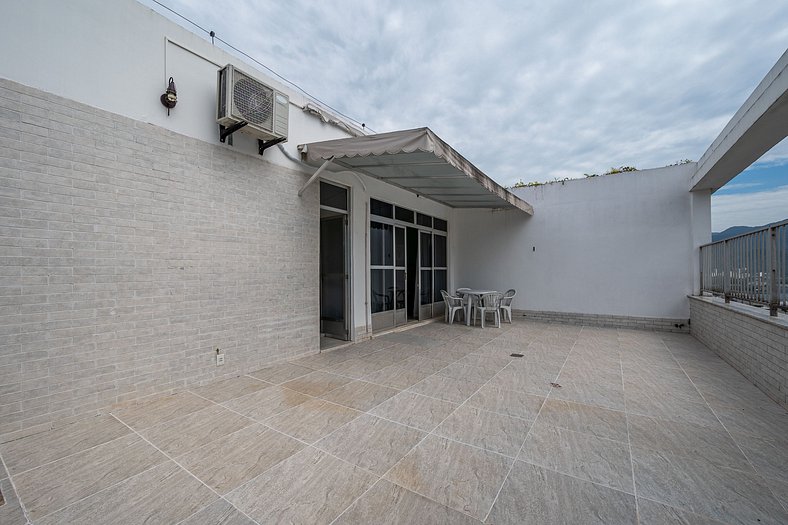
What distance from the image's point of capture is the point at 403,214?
7508 millimetres

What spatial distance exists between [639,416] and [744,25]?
230 inches

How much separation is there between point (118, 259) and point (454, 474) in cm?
341

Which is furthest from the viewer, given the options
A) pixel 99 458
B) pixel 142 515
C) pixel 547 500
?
pixel 99 458

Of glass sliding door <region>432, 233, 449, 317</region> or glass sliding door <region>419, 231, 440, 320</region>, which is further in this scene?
glass sliding door <region>432, 233, 449, 317</region>

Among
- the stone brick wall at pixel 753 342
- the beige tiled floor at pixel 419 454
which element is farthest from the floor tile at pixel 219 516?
the stone brick wall at pixel 753 342

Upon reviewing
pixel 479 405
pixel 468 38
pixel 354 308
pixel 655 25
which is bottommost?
pixel 479 405

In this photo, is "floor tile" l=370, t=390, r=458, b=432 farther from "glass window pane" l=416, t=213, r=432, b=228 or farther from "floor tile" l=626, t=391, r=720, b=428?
"glass window pane" l=416, t=213, r=432, b=228

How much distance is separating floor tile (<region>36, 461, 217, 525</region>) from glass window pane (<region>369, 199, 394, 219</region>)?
5109 millimetres

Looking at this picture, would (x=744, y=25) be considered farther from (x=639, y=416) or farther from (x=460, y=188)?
(x=639, y=416)

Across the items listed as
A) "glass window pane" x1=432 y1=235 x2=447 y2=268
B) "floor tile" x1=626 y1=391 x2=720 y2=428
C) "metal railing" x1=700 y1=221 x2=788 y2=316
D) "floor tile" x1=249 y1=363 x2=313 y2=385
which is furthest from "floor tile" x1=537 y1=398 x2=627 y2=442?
"glass window pane" x1=432 y1=235 x2=447 y2=268

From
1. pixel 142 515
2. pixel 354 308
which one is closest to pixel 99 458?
pixel 142 515

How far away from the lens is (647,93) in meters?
6.75

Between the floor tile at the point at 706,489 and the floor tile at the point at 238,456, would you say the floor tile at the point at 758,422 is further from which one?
the floor tile at the point at 238,456

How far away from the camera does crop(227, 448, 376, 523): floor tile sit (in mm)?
1635
